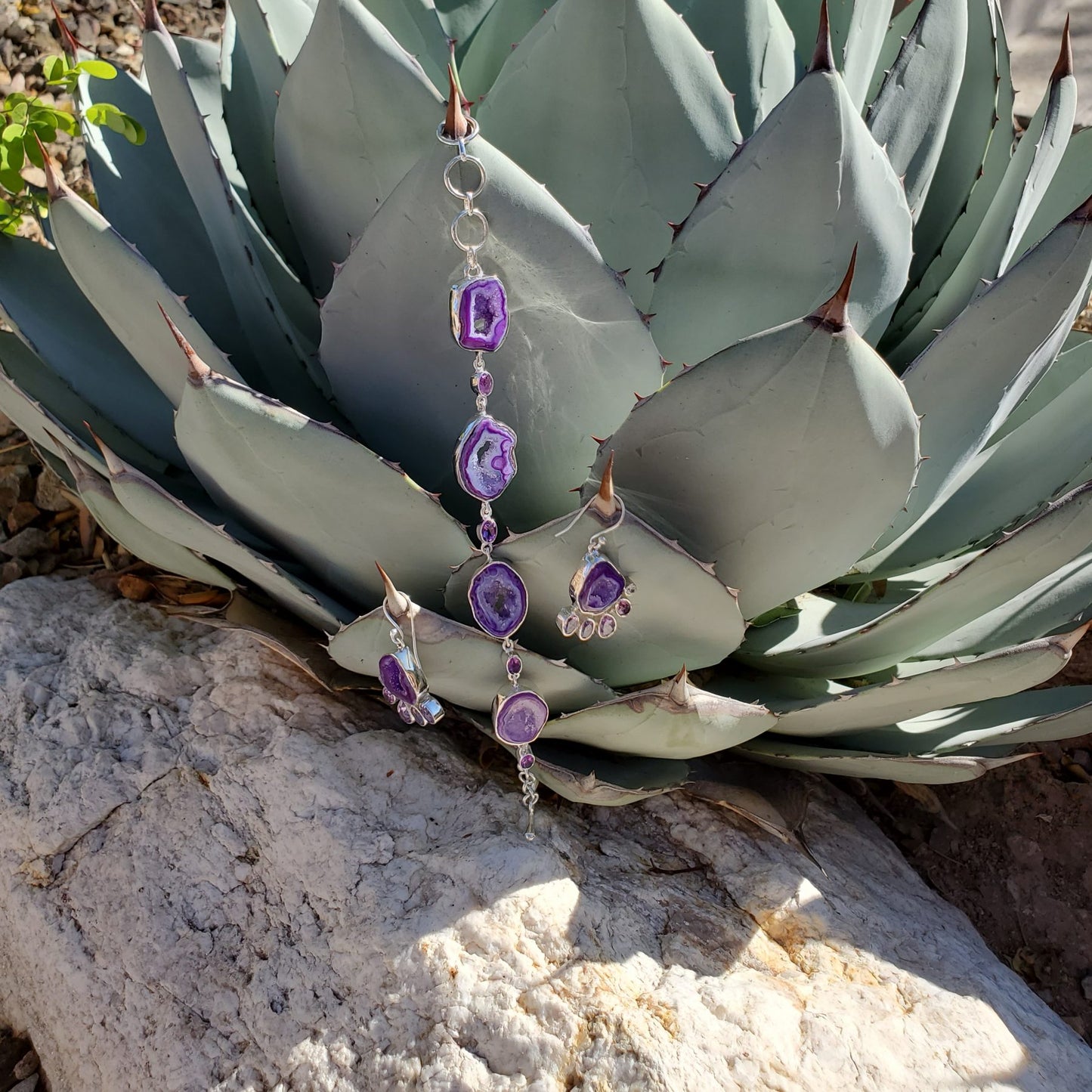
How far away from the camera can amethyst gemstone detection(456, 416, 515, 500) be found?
98 cm

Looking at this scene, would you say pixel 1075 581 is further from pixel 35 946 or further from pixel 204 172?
pixel 35 946

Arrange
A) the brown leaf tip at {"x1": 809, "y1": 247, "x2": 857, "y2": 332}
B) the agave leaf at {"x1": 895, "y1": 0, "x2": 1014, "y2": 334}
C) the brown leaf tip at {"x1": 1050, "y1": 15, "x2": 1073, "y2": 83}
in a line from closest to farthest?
the brown leaf tip at {"x1": 809, "y1": 247, "x2": 857, "y2": 332} < the brown leaf tip at {"x1": 1050, "y1": 15, "x2": 1073, "y2": 83} < the agave leaf at {"x1": 895, "y1": 0, "x2": 1014, "y2": 334}

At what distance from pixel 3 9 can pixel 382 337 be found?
164 cm

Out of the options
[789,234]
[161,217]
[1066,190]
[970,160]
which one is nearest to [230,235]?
[161,217]

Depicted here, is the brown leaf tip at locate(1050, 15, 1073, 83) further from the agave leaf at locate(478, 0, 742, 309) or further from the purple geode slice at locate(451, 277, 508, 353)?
the purple geode slice at locate(451, 277, 508, 353)

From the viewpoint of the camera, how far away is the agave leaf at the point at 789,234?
38.6 inches

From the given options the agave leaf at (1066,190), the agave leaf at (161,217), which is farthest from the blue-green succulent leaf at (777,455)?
the agave leaf at (1066,190)

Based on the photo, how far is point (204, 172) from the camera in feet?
3.71

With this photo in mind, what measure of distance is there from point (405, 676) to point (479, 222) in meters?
0.42

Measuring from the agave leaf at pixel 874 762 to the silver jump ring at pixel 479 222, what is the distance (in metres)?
0.66

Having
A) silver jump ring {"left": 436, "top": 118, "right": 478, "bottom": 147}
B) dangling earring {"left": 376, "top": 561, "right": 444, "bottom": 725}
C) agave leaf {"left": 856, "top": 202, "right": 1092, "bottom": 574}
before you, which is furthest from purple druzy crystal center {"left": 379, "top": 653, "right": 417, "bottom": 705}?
agave leaf {"left": 856, "top": 202, "right": 1092, "bottom": 574}

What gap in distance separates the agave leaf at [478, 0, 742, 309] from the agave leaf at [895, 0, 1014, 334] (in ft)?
1.45

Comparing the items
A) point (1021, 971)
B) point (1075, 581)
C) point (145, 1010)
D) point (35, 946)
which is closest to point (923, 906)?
point (1021, 971)

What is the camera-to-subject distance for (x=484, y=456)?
985mm
